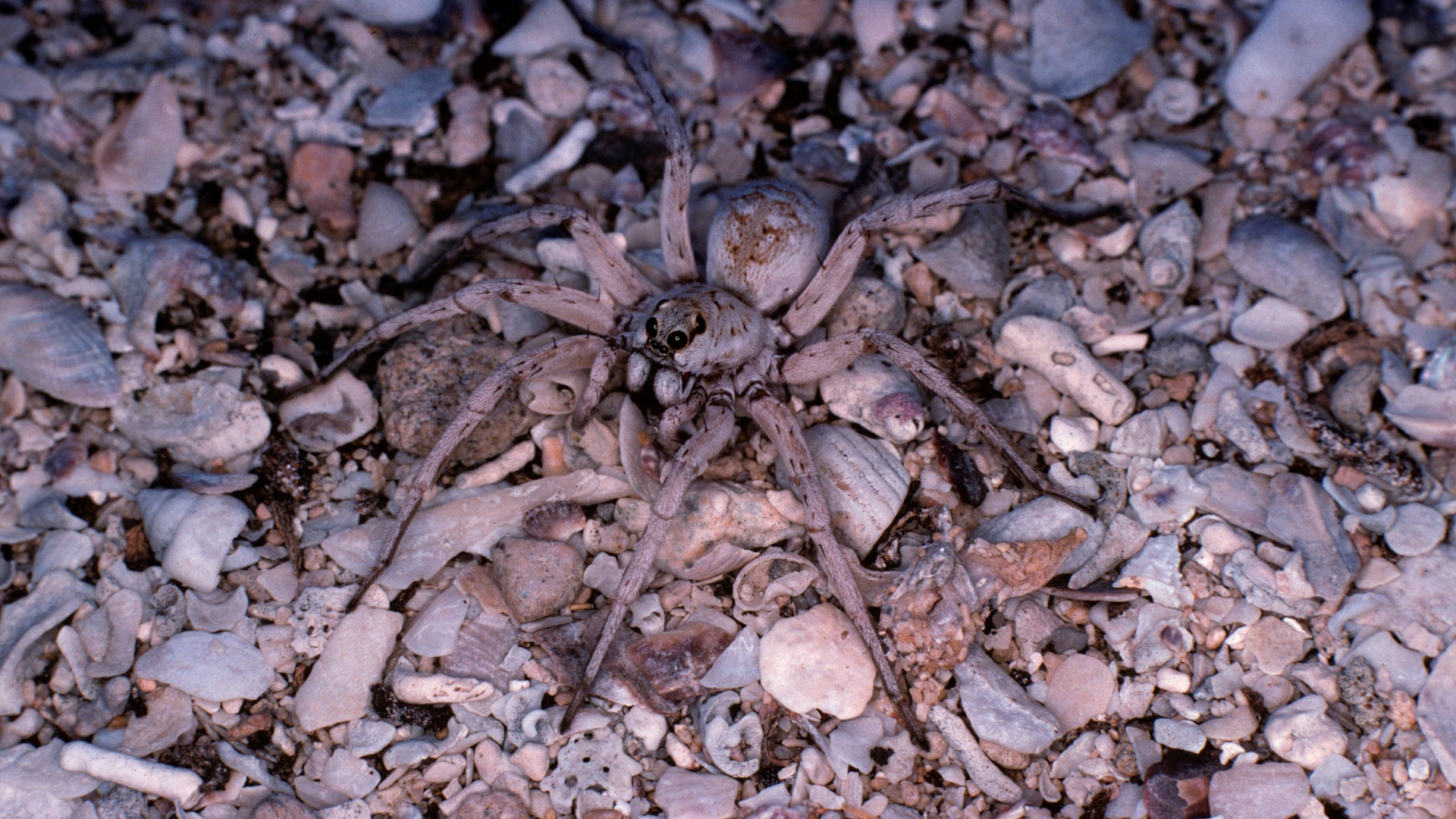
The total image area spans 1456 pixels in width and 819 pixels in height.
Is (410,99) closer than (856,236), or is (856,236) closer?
(856,236)

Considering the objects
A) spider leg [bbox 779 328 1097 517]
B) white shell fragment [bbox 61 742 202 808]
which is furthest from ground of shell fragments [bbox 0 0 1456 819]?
spider leg [bbox 779 328 1097 517]

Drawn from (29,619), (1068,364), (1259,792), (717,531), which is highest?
(1068,364)

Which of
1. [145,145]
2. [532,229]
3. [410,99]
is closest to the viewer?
[532,229]

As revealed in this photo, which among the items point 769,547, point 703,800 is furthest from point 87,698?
point 769,547

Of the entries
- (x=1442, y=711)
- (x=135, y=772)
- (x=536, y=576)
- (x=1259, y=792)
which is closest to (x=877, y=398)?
(x=536, y=576)

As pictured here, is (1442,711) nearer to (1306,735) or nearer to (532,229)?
(1306,735)

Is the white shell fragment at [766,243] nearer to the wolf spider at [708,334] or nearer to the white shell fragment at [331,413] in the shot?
the wolf spider at [708,334]

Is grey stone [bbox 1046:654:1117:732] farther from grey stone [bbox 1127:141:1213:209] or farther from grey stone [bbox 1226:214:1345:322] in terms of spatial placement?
grey stone [bbox 1127:141:1213:209]

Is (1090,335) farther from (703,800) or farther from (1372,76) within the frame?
(703,800)
